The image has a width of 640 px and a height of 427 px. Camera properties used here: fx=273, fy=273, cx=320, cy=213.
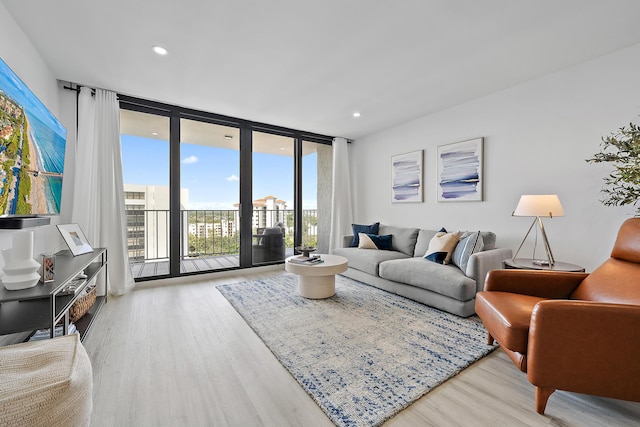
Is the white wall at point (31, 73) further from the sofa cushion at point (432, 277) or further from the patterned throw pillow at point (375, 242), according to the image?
the patterned throw pillow at point (375, 242)

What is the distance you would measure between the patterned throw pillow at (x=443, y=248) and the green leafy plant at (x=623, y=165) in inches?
52.7

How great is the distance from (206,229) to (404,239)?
12.1ft

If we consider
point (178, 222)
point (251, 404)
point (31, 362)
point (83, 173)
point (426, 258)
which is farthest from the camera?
point (178, 222)

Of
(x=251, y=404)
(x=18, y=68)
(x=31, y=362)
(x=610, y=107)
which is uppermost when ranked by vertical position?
(x=18, y=68)

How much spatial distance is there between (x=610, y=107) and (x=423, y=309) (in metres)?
2.60

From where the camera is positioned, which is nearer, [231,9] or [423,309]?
[231,9]

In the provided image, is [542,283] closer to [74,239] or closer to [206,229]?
[74,239]

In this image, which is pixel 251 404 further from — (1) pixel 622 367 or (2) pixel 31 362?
(1) pixel 622 367

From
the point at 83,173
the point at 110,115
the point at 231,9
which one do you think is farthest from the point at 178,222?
the point at 231,9

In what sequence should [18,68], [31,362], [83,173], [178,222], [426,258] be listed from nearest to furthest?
1. [31,362]
2. [18,68]
3. [83,173]
4. [426,258]
5. [178,222]

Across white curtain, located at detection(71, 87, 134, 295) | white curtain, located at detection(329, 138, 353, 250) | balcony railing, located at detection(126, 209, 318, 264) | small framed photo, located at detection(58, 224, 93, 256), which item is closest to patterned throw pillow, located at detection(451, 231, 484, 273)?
white curtain, located at detection(329, 138, 353, 250)

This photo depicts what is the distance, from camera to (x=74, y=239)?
2.65 meters

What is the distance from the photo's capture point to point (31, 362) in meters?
1.08

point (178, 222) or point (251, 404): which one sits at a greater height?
point (178, 222)
